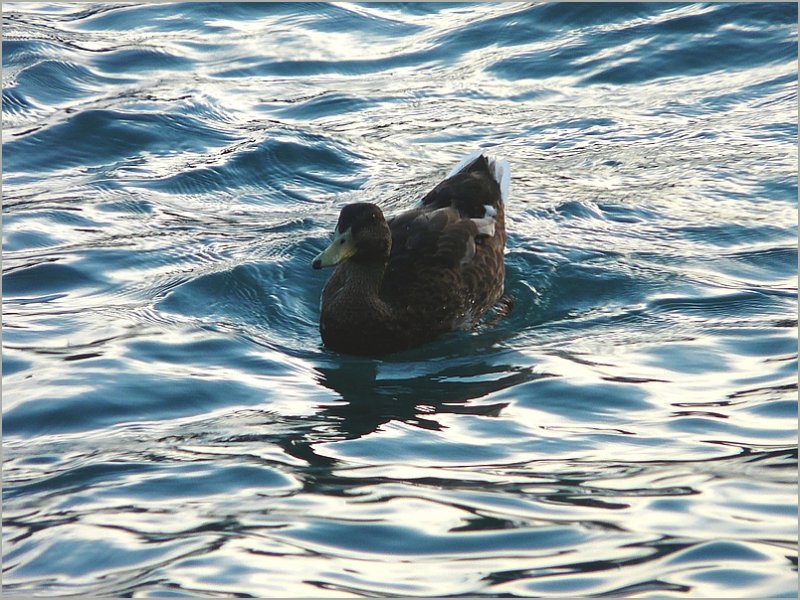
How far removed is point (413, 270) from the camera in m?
8.32

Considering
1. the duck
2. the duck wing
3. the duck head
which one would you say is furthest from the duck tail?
the duck head

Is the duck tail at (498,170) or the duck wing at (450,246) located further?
the duck tail at (498,170)

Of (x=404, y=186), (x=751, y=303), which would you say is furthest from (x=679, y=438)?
(x=404, y=186)

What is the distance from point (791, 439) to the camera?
6129 millimetres

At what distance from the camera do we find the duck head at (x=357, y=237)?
7.84 meters

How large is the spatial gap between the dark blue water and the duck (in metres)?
0.21

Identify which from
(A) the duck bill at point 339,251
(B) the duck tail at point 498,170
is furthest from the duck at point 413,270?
(B) the duck tail at point 498,170

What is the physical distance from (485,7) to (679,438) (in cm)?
1054

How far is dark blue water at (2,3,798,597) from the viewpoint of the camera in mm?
4902

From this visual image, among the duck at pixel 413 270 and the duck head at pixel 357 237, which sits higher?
the duck head at pixel 357 237

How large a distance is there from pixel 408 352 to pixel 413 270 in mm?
625

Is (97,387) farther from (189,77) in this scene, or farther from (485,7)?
(485,7)

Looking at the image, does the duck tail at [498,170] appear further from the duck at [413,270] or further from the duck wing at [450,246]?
the duck at [413,270]

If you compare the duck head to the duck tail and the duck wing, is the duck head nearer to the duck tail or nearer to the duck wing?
the duck wing
